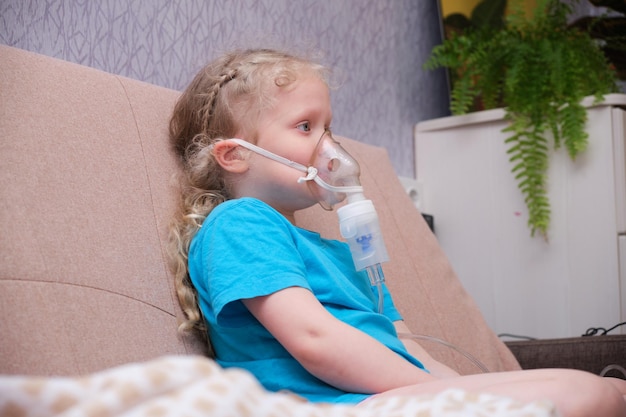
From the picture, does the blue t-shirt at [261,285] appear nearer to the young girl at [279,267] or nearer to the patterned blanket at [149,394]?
the young girl at [279,267]

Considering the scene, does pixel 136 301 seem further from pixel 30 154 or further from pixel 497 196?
pixel 497 196

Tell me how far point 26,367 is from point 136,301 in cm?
21

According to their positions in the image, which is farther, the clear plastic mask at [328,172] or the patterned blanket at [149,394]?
the clear plastic mask at [328,172]

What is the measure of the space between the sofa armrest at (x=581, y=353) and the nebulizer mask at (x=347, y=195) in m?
0.58

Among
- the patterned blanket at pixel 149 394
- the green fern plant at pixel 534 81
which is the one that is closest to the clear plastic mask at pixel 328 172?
the patterned blanket at pixel 149 394

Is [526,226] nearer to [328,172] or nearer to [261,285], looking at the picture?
[328,172]

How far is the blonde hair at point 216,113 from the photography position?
1.18 metres

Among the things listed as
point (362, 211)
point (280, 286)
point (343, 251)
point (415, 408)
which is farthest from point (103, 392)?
point (343, 251)

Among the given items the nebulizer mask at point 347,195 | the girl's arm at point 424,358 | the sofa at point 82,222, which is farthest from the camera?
the girl's arm at point 424,358

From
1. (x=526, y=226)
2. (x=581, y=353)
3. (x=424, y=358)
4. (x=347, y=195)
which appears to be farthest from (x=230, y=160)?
(x=526, y=226)

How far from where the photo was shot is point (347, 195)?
1.17 meters

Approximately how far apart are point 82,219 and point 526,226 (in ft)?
5.27

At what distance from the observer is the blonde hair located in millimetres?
1184

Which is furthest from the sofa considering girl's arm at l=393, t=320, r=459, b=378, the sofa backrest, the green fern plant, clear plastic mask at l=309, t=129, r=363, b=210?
the green fern plant
